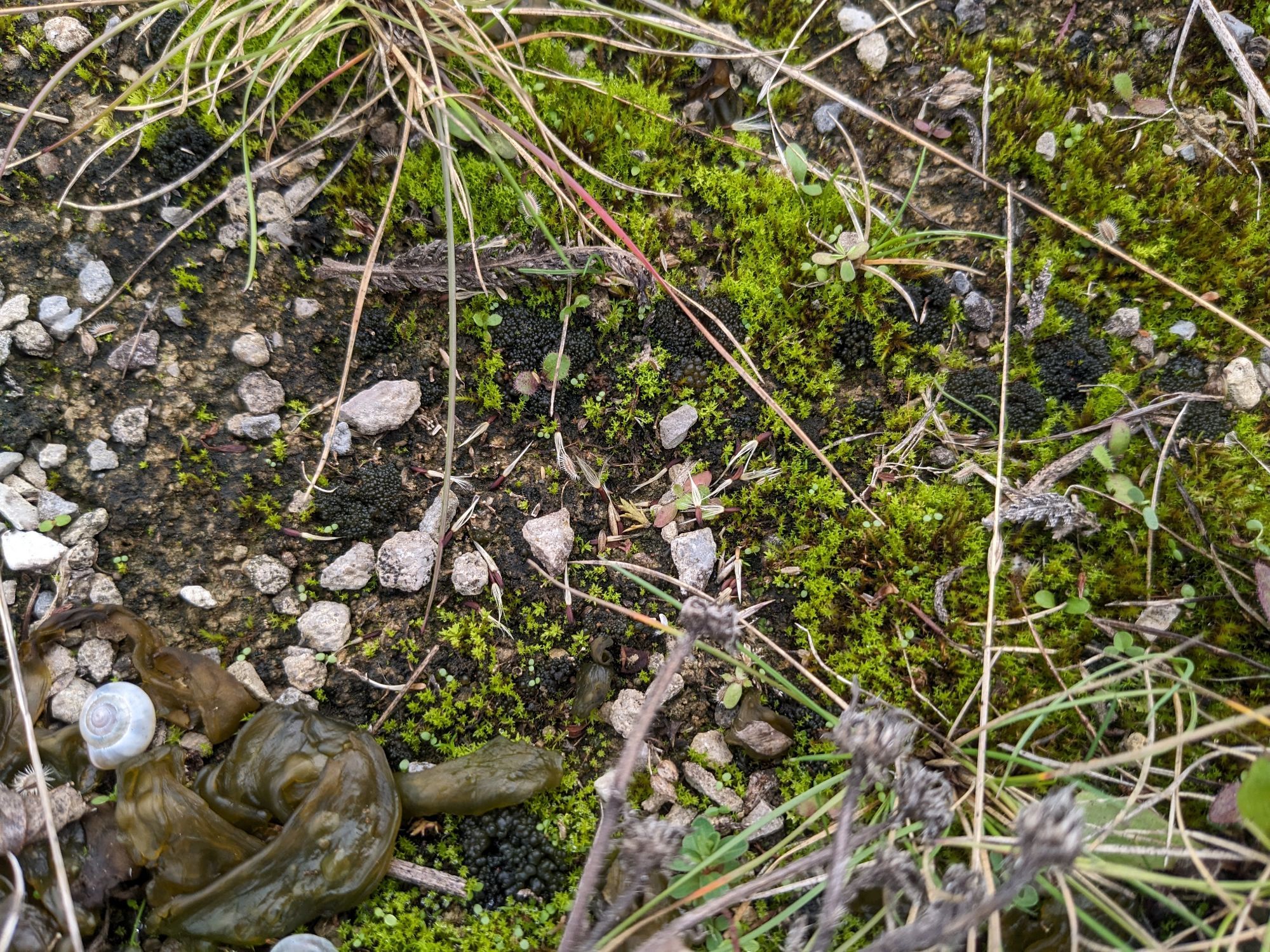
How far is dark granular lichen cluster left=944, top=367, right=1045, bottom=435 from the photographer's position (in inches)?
109

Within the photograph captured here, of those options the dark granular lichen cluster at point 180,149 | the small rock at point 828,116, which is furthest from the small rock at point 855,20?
the dark granular lichen cluster at point 180,149

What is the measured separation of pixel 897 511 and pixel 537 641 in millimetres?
1453

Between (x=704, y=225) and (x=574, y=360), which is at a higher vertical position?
(x=704, y=225)

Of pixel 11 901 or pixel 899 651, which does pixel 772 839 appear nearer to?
pixel 899 651

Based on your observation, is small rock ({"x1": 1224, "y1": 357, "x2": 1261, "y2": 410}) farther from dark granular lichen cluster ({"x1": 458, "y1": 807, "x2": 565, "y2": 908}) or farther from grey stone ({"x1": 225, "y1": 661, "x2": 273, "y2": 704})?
grey stone ({"x1": 225, "y1": 661, "x2": 273, "y2": 704})

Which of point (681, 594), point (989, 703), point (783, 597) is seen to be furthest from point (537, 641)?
point (989, 703)

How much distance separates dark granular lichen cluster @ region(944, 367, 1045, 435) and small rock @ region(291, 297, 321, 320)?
8.08 ft

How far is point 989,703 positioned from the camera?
2594mm

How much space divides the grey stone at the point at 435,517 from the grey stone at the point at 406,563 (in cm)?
5

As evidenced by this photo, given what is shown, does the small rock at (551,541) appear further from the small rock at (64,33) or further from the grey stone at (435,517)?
the small rock at (64,33)

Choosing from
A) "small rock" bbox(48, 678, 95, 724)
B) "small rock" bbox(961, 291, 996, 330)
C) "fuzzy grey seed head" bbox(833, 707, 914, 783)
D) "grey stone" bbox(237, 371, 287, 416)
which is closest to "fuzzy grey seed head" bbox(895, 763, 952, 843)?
"fuzzy grey seed head" bbox(833, 707, 914, 783)

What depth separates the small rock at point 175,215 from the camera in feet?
8.84

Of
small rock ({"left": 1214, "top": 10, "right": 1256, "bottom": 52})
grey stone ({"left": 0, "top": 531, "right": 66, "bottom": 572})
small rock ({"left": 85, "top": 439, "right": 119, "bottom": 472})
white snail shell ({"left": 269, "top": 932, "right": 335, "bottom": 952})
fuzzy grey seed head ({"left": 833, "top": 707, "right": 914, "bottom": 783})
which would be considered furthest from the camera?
small rock ({"left": 1214, "top": 10, "right": 1256, "bottom": 52})

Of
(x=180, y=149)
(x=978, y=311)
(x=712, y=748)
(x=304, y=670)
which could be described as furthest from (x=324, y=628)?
(x=978, y=311)
